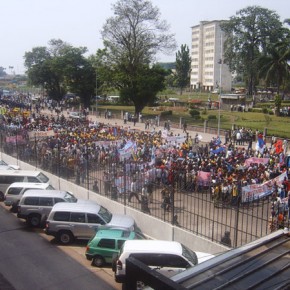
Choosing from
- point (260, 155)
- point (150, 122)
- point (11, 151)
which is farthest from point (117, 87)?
point (260, 155)

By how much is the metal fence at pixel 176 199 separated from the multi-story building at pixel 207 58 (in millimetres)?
110305

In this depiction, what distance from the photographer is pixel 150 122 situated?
4809cm

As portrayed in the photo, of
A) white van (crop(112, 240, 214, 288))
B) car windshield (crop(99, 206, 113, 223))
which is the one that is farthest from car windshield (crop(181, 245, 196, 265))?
car windshield (crop(99, 206, 113, 223))

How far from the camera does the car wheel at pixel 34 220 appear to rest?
17484 mm

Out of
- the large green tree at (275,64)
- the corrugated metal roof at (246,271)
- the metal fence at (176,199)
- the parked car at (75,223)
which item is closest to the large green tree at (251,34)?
the large green tree at (275,64)

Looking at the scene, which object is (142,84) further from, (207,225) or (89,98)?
(207,225)

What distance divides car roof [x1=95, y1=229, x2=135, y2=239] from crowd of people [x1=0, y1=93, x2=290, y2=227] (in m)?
1.70

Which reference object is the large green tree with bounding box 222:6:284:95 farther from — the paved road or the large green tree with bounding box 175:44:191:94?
the paved road

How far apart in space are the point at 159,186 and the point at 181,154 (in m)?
9.38

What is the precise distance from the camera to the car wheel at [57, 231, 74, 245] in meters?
15.6

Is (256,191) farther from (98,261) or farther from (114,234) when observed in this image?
(98,261)

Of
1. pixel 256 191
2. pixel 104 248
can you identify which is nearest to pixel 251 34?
pixel 256 191

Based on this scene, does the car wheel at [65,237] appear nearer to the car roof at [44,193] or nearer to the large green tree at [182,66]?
the car roof at [44,193]

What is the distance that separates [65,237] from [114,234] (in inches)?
105
